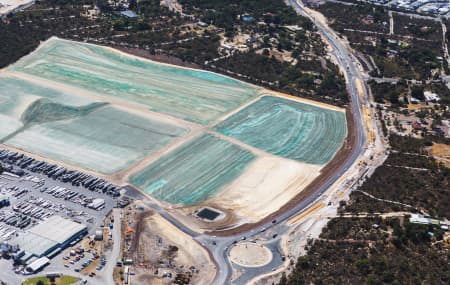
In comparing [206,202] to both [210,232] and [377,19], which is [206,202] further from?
[377,19]

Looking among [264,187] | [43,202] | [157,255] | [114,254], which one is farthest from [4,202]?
[264,187]

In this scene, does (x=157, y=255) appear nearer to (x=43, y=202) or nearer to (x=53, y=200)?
(x=53, y=200)

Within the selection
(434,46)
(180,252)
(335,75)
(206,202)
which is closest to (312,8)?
(434,46)

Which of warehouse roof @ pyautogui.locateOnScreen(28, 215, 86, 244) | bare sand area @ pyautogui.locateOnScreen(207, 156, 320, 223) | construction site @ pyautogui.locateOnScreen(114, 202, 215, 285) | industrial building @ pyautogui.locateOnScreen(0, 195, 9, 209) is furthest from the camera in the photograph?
bare sand area @ pyautogui.locateOnScreen(207, 156, 320, 223)

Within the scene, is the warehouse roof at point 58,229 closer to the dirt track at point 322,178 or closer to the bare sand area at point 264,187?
the dirt track at point 322,178

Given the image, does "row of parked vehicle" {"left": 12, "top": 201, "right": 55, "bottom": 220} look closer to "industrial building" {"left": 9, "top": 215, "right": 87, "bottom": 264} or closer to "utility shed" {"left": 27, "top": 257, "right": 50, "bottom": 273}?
"industrial building" {"left": 9, "top": 215, "right": 87, "bottom": 264}

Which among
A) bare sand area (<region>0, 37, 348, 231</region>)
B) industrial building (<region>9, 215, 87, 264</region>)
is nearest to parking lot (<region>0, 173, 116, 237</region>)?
industrial building (<region>9, 215, 87, 264</region>)
